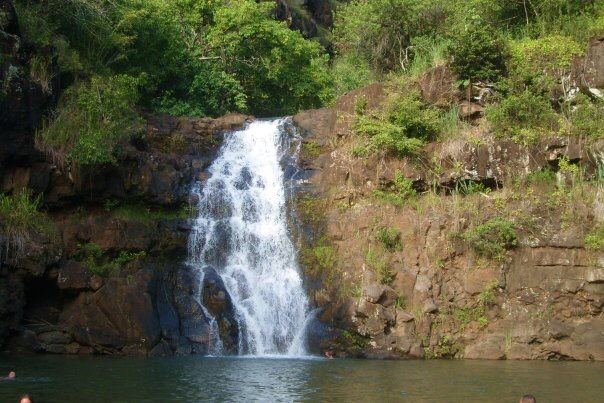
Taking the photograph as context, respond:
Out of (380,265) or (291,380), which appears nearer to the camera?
(291,380)

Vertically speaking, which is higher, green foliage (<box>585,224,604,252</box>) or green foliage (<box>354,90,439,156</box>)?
green foliage (<box>354,90,439,156</box>)

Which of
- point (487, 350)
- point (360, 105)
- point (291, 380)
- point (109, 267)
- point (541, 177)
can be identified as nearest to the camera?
point (291, 380)

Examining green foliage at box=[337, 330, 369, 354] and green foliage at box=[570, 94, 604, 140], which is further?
green foliage at box=[570, 94, 604, 140]

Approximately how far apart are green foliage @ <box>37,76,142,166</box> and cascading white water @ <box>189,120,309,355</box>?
143 inches

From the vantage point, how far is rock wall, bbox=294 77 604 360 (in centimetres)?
2052

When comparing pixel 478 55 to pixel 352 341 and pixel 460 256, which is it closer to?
pixel 460 256

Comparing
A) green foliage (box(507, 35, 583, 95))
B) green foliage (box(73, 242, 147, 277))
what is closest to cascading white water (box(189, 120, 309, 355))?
green foliage (box(73, 242, 147, 277))

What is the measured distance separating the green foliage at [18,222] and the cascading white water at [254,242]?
4.77 m

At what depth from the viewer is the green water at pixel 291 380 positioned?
44.4ft

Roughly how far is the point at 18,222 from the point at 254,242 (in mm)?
7273

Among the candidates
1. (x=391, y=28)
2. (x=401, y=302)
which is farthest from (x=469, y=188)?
(x=391, y=28)

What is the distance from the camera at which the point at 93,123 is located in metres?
23.5

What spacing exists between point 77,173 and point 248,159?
6689 millimetres

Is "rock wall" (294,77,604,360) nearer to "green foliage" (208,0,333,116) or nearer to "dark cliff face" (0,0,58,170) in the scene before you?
"dark cliff face" (0,0,58,170)
